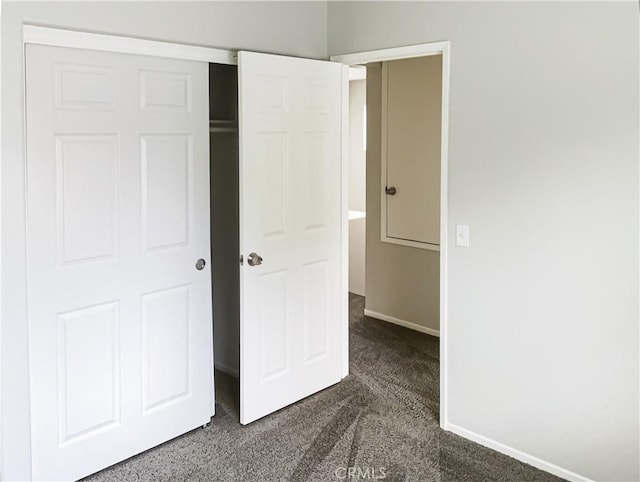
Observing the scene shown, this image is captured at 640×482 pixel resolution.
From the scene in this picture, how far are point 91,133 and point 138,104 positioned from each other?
0.26 m

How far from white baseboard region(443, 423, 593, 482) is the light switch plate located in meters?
0.95

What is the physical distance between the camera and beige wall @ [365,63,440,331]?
4688 millimetres

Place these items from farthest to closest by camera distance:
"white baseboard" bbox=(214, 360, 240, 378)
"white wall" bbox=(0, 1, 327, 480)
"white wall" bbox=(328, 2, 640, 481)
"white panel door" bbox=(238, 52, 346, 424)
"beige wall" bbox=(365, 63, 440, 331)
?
1. "beige wall" bbox=(365, 63, 440, 331)
2. "white baseboard" bbox=(214, 360, 240, 378)
3. "white panel door" bbox=(238, 52, 346, 424)
4. "white wall" bbox=(328, 2, 640, 481)
5. "white wall" bbox=(0, 1, 327, 480)

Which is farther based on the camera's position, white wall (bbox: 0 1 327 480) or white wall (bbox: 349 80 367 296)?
white wall (bbox: 349 80 367 296)

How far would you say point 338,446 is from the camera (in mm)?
2994

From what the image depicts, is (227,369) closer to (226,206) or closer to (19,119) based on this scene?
(226,206)

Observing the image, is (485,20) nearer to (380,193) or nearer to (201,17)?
(201,17)

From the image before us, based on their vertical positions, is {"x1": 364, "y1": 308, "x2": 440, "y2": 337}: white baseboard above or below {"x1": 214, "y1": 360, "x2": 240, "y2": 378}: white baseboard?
above

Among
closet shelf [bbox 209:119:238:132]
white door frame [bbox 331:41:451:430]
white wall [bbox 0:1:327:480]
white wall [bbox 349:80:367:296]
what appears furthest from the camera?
white wall [bbox 349:80:367:296]

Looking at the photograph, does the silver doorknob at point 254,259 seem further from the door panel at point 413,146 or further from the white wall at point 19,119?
the door panel at point 413,146

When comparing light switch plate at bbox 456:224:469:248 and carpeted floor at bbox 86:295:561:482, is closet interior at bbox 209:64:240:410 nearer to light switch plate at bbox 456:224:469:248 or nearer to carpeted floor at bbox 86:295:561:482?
carpeted floor at bbox 86:295:561:482

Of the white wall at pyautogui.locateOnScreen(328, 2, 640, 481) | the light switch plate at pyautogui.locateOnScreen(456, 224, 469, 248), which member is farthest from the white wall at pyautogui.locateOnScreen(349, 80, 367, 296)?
the light switch plate at pyautogui.locateOnScreen(456, 224, 469, 248)

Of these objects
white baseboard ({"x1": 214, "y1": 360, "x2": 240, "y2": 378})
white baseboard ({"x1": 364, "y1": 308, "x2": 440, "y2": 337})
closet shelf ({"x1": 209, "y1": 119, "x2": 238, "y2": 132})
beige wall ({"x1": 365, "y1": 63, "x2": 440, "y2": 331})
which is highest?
closet shelf ({"x1": 209, "y1": 119, "x2": 238, "y2": 132})

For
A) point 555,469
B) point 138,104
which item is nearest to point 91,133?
point 138,104
